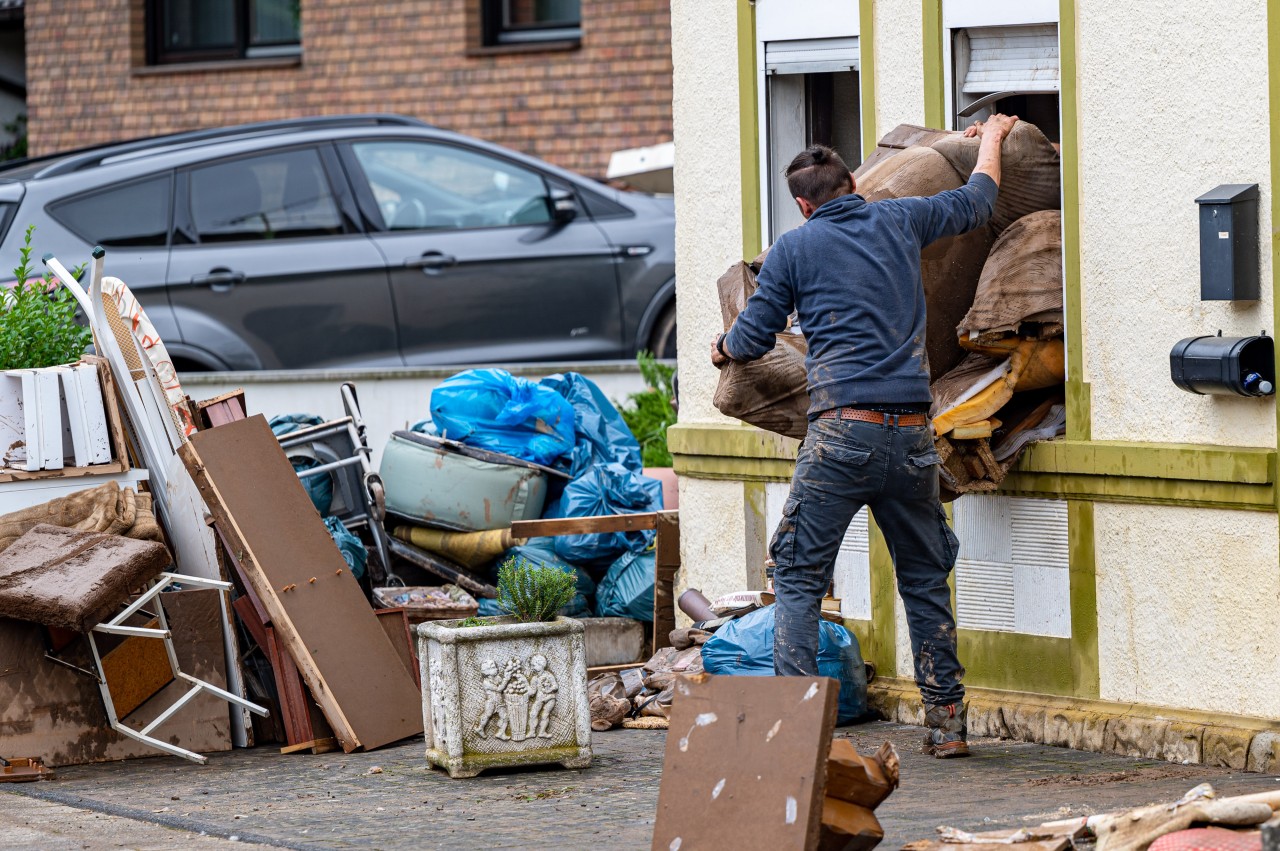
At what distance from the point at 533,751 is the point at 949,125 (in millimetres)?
2562

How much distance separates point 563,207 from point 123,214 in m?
2.37

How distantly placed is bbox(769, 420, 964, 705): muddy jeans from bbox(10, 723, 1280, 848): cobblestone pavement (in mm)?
419

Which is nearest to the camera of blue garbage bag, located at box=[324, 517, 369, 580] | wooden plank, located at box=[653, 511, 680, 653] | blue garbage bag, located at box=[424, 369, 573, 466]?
wooden plank, located at box=[653, 511, 680, 653]

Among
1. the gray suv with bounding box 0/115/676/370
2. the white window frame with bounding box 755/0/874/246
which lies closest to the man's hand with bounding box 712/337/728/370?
the white window frame with bounding box 755/0/874/246

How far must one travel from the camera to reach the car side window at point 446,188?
11.0 metres

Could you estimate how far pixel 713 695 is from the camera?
15.5ft

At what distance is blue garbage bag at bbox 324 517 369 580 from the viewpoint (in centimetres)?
845

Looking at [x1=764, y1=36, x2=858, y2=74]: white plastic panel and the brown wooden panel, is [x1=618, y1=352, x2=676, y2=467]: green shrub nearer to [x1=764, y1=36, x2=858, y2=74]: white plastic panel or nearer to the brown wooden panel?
[x1=764, y1=36, x2=858, y2=74]: white plastic panel

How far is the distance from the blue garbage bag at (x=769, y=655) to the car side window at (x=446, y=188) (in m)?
4.61

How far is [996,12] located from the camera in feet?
21.6

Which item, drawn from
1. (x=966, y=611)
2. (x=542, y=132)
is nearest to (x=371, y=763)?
(x=966, y=611)

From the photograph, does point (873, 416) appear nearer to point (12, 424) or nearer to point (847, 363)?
point (847, 363)

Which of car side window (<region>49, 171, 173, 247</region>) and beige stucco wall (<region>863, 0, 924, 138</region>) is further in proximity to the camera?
car side window (<region>49, 171, 173, 247</region>)

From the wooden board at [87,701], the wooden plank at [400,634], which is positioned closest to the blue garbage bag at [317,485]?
the wooden plank at [400,634]
